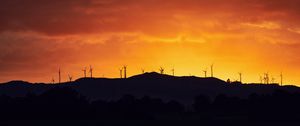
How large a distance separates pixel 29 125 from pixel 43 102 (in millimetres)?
50828

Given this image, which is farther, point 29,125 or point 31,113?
point 31,113

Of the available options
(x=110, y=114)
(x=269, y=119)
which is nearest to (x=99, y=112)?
(x=110, y=114)

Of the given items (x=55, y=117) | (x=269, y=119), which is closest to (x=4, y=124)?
(x=55, y=117)

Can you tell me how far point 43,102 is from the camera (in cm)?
19912

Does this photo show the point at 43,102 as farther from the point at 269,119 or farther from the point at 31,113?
the point at 269,119

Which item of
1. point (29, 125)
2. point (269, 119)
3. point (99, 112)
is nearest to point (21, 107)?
point (99, 112)

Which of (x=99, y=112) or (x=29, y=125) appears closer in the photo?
(x=29, y=125)

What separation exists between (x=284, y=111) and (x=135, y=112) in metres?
36.8

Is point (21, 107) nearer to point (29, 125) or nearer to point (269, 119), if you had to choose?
point (29, 125)

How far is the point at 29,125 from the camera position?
148 m

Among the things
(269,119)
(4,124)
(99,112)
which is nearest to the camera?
(4,124)

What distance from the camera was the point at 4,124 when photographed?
147750 mm

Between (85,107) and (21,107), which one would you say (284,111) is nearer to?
(85,107)

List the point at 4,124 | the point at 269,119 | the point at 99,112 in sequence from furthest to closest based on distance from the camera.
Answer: the point at 99,112, the point at 269,119, the point at 4,124
